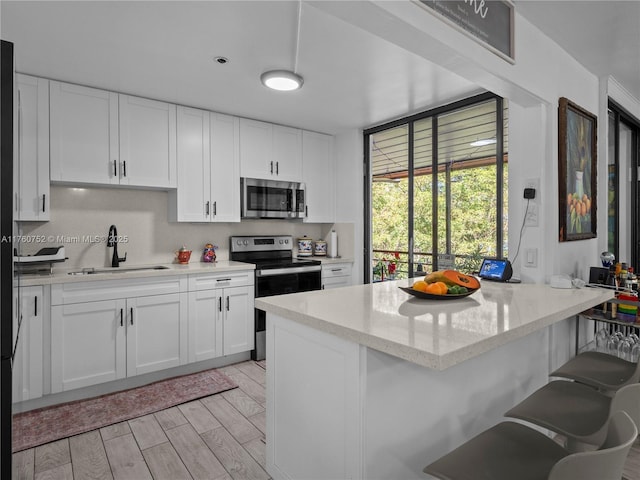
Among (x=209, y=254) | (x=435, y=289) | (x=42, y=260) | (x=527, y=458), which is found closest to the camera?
(x=527, y=458)

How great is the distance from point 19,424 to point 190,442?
3.78 feet

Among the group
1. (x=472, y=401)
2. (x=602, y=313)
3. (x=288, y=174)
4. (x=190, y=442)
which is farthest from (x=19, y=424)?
(x=602, y=313)

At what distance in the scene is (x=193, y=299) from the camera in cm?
330

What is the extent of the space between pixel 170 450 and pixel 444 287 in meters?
1.78

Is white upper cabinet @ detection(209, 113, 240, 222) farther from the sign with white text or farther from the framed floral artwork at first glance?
the framed floral artwork

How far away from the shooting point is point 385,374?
4.58 ft

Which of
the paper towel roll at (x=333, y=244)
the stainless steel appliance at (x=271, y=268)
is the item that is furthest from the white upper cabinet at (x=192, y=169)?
the paper towel roll at (x=333, y=244)

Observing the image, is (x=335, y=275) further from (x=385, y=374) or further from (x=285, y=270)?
(x=385, y=374)

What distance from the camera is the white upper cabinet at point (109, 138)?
9.55ft

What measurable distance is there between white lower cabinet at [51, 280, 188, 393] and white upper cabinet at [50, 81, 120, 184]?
89cm

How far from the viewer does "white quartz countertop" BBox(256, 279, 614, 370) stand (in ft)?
3.76

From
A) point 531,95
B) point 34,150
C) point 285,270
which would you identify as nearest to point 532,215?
point 531,95

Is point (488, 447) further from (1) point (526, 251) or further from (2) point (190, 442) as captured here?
(2) point (190, 442)

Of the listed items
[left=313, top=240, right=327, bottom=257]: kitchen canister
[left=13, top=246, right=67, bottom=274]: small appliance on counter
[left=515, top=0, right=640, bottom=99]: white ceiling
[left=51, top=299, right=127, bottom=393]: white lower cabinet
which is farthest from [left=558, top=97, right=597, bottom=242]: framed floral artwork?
[left=13, top=246, right=67, bottom=274]: small appliance on counter
